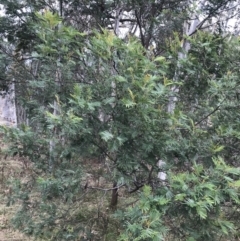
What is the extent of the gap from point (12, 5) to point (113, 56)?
1607 millimetres

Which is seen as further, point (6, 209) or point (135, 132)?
point (6, 209)

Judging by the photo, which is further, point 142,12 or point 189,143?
point 142,12

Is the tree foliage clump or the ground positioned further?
the ground

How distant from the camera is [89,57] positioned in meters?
2.14

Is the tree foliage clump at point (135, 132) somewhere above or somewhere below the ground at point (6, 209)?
above

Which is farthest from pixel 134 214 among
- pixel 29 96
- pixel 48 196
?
pixel 29 96

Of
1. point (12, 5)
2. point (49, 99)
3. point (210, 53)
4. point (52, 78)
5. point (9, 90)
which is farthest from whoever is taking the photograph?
point (9, 90)

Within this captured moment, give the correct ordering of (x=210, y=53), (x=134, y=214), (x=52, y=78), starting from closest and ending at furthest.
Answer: (x=134, y=214), (x=52, y=78), (x=210, y=53)

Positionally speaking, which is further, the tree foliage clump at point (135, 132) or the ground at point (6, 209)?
the ground at point (6, 209)

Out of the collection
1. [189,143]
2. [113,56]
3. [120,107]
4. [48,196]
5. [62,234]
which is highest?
[113,56]

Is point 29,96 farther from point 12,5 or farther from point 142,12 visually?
point 142,12

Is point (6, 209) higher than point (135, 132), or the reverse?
point (135, 132)

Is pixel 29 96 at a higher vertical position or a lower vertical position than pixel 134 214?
higher

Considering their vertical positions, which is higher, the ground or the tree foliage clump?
the tree foliage clump
